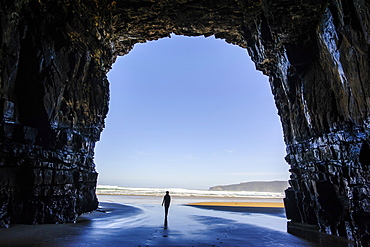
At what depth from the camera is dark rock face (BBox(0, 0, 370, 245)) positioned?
9547 mm

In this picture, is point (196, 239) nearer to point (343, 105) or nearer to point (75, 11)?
point (343, 105)

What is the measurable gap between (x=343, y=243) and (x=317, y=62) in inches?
358

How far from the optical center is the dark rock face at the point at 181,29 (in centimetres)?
955

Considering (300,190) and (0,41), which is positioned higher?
(0,41)

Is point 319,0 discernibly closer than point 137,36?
Yes

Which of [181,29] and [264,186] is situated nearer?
[181,29]

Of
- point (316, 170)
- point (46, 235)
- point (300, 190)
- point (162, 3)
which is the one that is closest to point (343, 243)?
point (316, 170)

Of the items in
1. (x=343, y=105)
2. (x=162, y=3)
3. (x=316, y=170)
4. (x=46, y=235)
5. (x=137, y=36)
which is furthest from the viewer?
(x=137, y=36)

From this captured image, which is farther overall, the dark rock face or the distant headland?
the distant headland

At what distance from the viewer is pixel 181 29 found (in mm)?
17859

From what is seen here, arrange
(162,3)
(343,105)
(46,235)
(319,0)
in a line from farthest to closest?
1. (162,3)
2. (319,0)
3. (343,105)
4. (46,235)

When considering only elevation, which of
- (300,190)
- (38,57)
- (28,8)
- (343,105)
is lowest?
(300,190)

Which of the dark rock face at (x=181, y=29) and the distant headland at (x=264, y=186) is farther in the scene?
the distant headland at (x=264, y=186)

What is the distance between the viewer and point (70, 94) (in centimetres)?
1396
